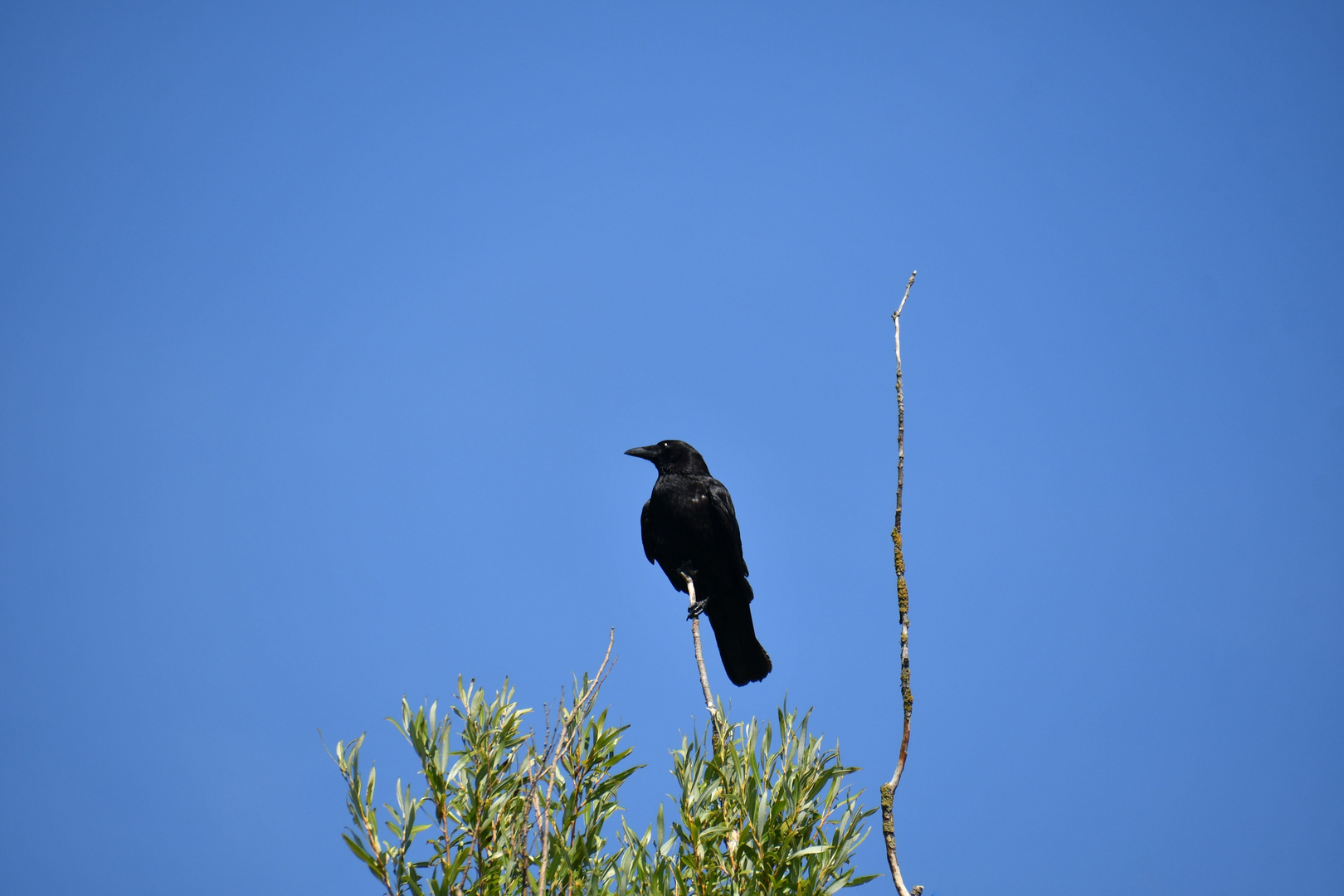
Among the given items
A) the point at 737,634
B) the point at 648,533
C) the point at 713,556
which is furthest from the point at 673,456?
the point at 737,634

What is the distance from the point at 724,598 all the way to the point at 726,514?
0.85m

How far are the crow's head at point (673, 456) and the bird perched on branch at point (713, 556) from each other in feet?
0.53

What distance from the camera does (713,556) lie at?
8680 millimetres

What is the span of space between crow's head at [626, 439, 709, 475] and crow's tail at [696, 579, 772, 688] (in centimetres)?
139

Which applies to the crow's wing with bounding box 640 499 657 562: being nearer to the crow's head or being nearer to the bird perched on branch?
the bird perched on branch

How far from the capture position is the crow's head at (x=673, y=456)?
9391mm

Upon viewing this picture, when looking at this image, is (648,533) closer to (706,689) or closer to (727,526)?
(727,526)

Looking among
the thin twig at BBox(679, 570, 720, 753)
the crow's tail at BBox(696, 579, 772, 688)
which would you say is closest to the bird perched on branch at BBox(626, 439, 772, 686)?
the crow's tail at BBox(696, 579, 772, 688)

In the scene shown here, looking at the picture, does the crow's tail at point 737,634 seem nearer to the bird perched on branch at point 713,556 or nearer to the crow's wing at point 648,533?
the bird perched on branch at point 713,556

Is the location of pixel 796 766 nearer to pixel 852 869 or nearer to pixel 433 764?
pixel 852 869

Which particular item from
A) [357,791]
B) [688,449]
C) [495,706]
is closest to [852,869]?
[495,706]

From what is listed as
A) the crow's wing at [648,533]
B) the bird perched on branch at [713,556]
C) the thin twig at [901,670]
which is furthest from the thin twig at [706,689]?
the crow's wing at [648,533]

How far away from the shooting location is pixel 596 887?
3.52m

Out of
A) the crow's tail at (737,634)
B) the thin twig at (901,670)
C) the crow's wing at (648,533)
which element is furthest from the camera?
the crow's wing at (648,533)
